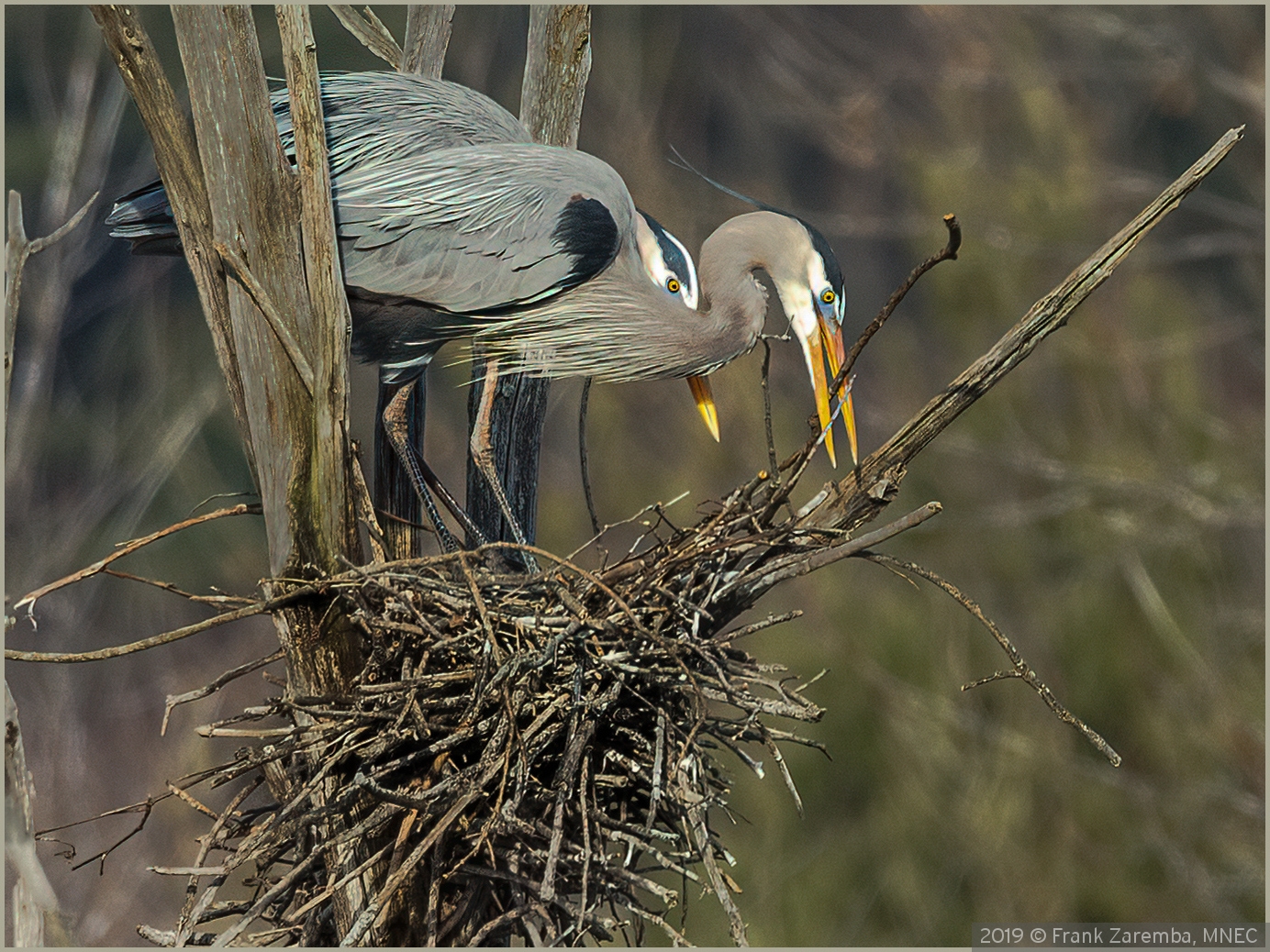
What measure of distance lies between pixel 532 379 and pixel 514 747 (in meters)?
0.83

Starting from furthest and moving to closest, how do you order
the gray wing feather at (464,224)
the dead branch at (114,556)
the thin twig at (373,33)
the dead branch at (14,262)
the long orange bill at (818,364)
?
the thin twig at (373,33) < the long orange bill at (818,364) < the gray wing feather at (464,224) < the dead branch at (114,556) < the dead branch at (14,262)

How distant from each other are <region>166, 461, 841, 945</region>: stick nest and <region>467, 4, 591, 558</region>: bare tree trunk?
420 millimetres

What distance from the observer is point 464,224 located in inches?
83.7

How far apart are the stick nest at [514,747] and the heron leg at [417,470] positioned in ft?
0.64

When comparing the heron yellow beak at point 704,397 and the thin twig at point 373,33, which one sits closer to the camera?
the heron yellow beak at point 704,397

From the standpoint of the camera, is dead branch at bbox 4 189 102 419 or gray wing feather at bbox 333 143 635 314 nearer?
dead branch at bbox 4 189 102 419

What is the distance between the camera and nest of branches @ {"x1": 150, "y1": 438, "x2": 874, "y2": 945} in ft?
5.80

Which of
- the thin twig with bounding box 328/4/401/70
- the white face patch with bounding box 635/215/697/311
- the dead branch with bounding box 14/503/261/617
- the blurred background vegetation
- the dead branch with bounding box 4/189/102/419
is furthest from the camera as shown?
the blurred background vegetation

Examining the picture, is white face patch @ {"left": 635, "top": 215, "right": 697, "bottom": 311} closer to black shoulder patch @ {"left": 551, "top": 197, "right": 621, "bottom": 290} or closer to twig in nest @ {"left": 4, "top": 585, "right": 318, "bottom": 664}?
black shoulder patch @ {"left": 551, "top": 197, "right": 621, "bottom": 290}

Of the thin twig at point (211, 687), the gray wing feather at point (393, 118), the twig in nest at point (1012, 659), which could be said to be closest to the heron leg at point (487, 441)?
the gray wing feather at point (393, 118)

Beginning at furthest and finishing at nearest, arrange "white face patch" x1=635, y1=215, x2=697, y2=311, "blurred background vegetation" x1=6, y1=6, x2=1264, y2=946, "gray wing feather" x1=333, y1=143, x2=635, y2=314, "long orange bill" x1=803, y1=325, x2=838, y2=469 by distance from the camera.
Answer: "blurred background vegetation" x1=6, y1=6, x2=1264, y2=946 → "white face patch" x1=635, y1=215, x2=697, y2=311 → "long orange bill" x1=803, y1=325, x2=838, y2=469 → "gray wing feather" x1=333, y1=143, x2=635, y2=314

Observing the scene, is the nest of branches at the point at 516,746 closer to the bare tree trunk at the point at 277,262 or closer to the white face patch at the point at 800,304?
the bare tree trunk at the point at 277,262

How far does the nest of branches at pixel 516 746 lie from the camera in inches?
69.6

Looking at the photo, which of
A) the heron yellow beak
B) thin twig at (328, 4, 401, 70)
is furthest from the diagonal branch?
thin twig at (328, 4, 401, 70)
